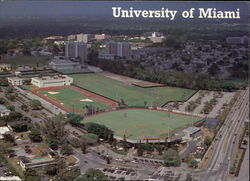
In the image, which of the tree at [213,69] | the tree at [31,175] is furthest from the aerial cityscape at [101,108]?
the tree at [213,69]

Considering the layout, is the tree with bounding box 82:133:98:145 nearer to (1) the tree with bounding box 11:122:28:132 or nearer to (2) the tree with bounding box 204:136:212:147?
(1) the tree with bounding box 11:122:28:132

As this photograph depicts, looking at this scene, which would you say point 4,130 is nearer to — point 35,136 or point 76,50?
point 35,136

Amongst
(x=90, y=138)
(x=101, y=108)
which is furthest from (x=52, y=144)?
(x=101, y=108)

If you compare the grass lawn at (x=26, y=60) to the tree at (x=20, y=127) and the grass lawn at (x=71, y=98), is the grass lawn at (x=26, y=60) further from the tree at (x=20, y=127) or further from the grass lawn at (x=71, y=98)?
the tree at (x=20, y=127)

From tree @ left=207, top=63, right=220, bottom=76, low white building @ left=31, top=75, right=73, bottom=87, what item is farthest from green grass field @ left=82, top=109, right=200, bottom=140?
tree @ left=207, top=63, right=220, bottom=76

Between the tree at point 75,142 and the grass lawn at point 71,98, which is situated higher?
the grass lawn at point 71,98

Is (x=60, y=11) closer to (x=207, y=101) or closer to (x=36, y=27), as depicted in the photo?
(x=36, y=27)
